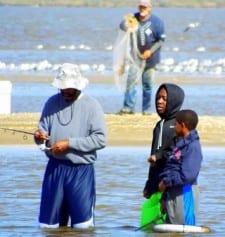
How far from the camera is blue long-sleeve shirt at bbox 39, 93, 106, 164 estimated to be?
435 inches

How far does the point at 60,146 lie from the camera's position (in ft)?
35.8

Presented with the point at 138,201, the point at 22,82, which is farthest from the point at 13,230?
the point at 22,82

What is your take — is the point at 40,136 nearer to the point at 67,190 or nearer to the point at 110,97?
the point at 67,190

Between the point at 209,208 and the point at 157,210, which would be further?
the point at 209,208

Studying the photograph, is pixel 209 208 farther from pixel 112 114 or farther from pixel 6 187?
pixel 112 114

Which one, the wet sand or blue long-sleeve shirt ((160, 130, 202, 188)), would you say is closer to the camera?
blue long-sleeve shirt ((160, 130, 202, 188))

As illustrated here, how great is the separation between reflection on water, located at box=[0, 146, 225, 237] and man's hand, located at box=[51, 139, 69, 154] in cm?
80

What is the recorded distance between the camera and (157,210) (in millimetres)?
11453

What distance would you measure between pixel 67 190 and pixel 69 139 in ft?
1.46

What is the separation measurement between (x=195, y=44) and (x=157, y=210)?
39635 mm

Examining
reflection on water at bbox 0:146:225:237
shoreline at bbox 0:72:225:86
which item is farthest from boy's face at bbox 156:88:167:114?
shoreline at bbox 0:72:225:86

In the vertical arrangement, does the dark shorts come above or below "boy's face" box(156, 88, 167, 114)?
below

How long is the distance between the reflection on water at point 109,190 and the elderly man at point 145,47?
1.96 meters

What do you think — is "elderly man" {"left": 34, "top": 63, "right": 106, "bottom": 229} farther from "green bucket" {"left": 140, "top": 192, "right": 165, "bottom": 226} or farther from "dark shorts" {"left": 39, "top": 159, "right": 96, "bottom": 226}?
"green bucket" {"left": 140, "top": 192, "right": 165, "bottom": 226}
